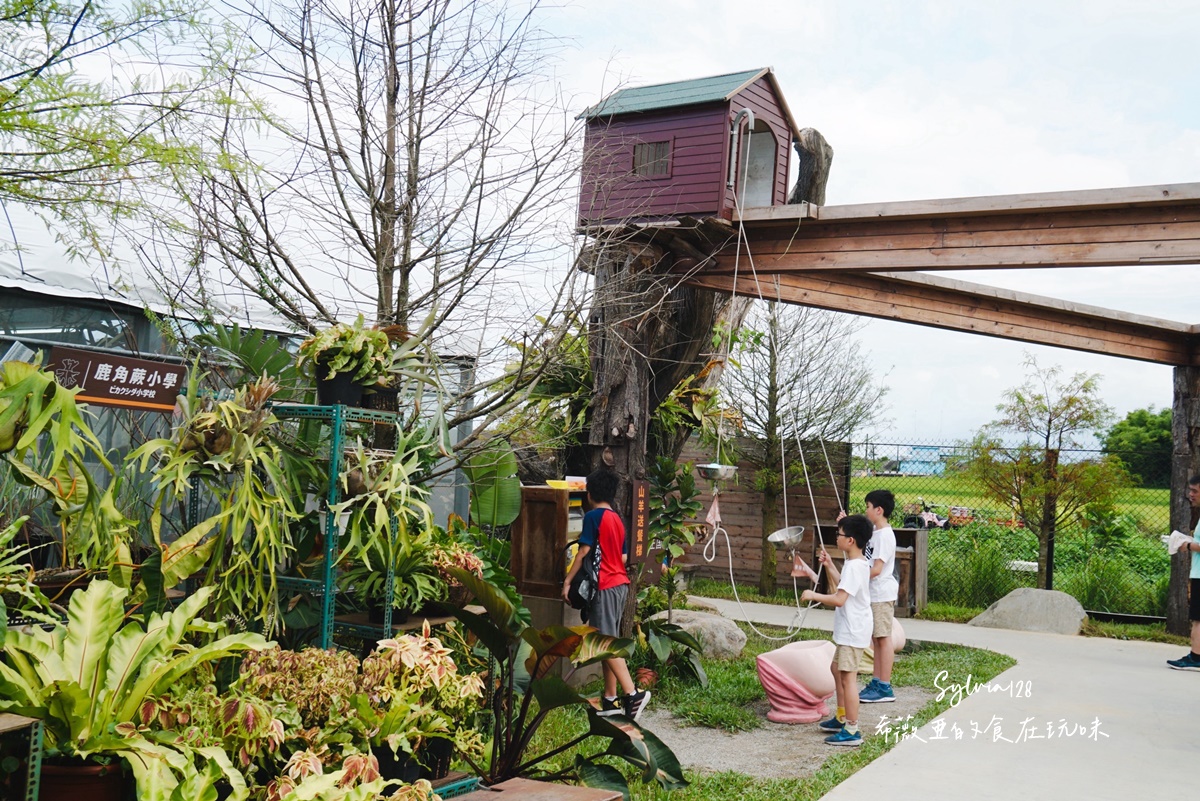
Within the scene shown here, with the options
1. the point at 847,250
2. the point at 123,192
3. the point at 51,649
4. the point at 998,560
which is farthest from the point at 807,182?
the point at 998,560

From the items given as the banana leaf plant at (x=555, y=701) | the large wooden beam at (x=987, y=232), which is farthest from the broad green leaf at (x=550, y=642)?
the large wooden beam at (x=987, y=232)

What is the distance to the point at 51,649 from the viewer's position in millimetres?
3053

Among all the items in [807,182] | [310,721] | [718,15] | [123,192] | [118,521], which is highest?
[718,15]

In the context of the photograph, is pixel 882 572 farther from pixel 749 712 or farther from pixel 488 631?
pixel 488 631

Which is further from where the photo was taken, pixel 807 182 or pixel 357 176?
pixel 807 182

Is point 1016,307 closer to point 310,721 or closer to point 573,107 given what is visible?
point 573,107

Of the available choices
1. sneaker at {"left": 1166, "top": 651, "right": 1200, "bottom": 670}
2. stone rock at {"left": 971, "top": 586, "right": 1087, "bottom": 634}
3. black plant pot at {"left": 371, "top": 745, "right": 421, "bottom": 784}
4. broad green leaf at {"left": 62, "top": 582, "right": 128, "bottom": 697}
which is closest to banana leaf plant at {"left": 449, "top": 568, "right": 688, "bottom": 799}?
black plant pot at {"left": 371, "top": 745, "right": 421, "bottom": 784}

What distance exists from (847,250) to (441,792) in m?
4.70

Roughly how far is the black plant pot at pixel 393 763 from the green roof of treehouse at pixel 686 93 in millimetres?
5550

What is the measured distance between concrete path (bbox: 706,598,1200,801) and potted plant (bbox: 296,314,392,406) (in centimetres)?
316

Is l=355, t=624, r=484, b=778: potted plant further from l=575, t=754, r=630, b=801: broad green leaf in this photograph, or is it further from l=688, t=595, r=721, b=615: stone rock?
l=688, t=595, r=721, b=615: stone rock

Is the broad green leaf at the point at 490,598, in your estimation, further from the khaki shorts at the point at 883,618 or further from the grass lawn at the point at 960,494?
the grass lawn at the point at 960,494

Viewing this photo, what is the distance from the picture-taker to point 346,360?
14.5 ft

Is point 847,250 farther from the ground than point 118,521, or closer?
farther from the ground
